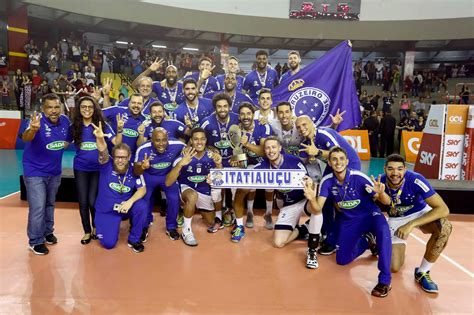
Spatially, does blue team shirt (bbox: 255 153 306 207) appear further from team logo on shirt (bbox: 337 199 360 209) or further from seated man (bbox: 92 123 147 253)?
seated man (bbox: 92 123 147 253)

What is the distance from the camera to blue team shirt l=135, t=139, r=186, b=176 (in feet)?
15.0

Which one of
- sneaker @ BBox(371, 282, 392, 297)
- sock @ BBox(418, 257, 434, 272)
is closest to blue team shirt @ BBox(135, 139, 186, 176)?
sneaker @ BBox(371, 282, 392, 297)

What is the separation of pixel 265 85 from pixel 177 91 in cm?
157

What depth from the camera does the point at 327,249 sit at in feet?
13.9

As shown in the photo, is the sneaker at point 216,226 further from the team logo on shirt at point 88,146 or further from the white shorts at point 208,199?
the team logo on shirt at point 88,146

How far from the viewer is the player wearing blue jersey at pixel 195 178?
4.42 m

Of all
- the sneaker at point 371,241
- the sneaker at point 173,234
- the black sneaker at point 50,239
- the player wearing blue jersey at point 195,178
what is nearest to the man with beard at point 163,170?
the sneaker at point 173,234

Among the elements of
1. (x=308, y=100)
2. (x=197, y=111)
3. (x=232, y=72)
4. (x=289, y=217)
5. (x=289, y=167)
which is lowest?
(x=289, y=217)

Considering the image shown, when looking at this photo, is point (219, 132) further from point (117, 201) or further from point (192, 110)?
point (117, 201)

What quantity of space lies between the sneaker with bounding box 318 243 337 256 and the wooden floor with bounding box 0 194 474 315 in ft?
0.37

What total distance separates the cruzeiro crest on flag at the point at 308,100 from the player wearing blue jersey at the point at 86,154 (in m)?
3.15

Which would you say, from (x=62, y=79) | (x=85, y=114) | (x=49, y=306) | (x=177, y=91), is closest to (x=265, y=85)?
(x=177, y=91)

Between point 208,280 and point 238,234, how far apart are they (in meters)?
1.18

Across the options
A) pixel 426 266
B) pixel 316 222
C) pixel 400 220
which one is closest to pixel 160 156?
pixel 316 222
